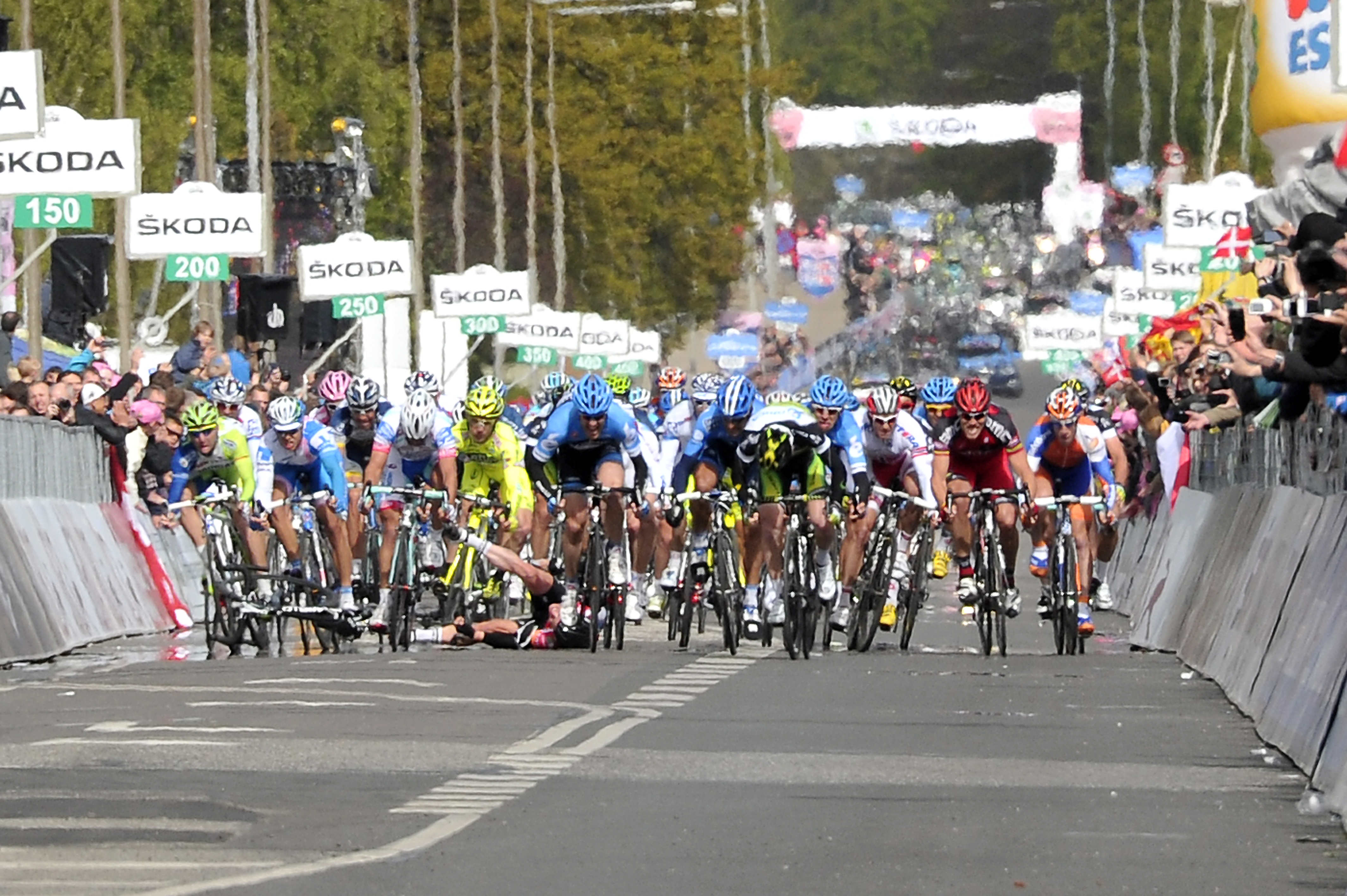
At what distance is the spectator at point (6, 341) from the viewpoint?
2833cm

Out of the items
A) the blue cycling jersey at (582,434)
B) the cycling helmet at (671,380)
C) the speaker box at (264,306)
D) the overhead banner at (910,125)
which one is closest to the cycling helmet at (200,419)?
the blue cycling jersey at (582,434)

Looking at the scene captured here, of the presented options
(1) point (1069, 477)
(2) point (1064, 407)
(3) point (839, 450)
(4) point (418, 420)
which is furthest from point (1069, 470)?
(4) point (418, 420)

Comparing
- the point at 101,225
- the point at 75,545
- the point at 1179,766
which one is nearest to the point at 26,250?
the point at 75,545

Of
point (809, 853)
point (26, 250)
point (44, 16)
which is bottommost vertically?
point (809, 853)

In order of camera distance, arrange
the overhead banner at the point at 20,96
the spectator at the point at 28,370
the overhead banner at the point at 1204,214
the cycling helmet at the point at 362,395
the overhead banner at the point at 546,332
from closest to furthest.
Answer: the cycling helmet at the point at 362,395 → the overhead banner at the point at 20,96 → the spectator at the point at 28,370 → the overhead banner at the point at 1204,214 → the overhead banner at the point at 546,332

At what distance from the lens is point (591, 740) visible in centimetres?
1445

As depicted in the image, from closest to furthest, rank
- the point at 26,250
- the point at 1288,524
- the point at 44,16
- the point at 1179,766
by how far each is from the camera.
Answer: the point at 1179,766 → the point at 1288,524 → the point at 26,250 → the point at 44,16

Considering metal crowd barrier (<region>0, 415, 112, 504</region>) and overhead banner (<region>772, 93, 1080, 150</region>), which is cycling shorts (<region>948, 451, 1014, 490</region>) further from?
overhead banner (<region>772, 93, 1080, 150</region>)

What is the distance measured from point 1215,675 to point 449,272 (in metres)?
60.3

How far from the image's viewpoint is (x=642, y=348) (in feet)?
238

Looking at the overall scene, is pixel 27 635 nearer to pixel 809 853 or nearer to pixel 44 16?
pixel 809 853

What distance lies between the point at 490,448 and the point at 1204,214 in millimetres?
23921

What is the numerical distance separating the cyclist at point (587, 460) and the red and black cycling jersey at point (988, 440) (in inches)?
74.8

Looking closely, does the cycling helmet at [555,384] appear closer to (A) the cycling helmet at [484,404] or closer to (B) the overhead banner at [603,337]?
(A) the cycling helmet at [484,404]
